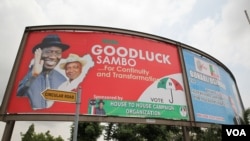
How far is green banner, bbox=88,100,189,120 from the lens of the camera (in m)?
15.0

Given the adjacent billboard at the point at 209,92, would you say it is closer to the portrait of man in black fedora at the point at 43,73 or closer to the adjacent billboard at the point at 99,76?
the adjacent billboard at the point at 99,76

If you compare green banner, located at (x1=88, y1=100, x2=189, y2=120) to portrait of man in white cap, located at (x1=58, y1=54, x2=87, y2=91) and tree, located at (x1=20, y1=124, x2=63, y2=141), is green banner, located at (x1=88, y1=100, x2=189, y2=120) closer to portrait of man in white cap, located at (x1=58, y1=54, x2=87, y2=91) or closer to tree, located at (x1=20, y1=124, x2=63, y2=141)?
portrait of man in white cap, located at (x1=58, y1=54, x2=87, y2=91)

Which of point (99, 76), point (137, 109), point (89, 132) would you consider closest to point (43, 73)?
point (99, 76)

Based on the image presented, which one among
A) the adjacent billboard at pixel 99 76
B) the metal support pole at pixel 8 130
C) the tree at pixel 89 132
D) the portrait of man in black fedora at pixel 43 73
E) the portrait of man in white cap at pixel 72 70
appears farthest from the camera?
the tree at pixel 89 132

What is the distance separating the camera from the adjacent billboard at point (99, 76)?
15016 mm

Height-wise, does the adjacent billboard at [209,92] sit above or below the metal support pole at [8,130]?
above

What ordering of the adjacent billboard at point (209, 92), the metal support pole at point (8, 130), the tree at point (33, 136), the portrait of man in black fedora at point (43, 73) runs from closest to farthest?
the metal support pole at point (8, 130)
the portrait of man in black fedora at point (43, 73)
the adjacent billboard at point (209, 92)
the tree at point (33, 136)

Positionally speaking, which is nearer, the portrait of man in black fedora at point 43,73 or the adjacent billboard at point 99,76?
the portrait of man in black fedora at point 43,73

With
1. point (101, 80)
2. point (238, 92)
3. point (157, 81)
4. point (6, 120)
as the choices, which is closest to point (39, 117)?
point (6, 120)

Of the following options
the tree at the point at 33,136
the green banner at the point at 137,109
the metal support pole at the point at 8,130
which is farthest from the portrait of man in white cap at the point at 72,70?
the tree at the point at 33,136

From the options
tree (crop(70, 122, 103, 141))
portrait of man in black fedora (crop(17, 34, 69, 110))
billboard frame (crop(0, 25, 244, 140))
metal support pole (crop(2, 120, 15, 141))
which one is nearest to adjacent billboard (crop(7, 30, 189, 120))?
portrait of man in black fedora (crop(17, 34, 69, 110))

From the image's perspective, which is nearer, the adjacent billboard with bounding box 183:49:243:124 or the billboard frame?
the billboard frame

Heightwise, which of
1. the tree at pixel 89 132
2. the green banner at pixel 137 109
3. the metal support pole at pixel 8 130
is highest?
the tree at pixel 89 132

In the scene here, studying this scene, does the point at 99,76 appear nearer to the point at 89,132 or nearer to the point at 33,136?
the point at 89,132
